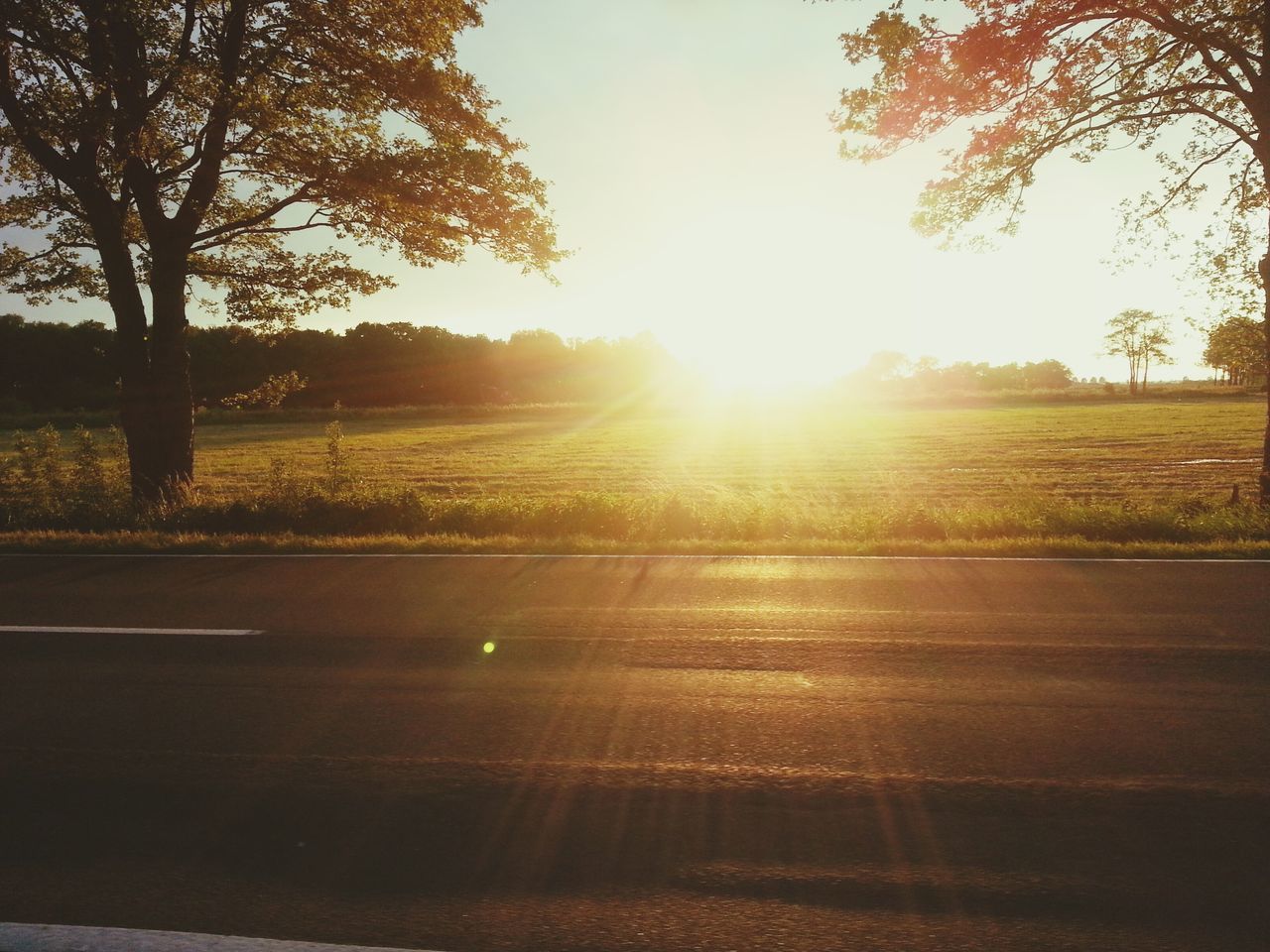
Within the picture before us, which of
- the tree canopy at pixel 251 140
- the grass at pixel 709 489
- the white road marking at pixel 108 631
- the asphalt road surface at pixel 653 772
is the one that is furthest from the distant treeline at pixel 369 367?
the asphalt road surface at pixel 653 772

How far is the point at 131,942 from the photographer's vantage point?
2420mm

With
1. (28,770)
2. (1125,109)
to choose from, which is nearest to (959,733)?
(28,770)

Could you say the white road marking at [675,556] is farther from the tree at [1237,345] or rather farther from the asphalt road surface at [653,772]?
the tree at [1237,345]

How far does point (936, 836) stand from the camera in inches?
115

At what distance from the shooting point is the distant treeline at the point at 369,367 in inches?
2874

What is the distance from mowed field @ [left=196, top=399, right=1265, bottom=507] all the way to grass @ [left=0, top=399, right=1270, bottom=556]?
0.19 meters

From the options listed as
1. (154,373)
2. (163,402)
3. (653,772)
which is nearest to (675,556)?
(653,772)

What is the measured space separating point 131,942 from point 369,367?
308 ft

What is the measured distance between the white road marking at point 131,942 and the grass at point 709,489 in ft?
21.9

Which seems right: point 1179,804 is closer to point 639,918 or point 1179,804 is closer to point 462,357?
point 639,918

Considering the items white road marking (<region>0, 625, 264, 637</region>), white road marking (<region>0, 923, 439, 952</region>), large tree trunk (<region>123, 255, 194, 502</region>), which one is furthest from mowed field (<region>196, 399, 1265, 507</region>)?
white road marking (<region>0, 923, 439, 952</region>)

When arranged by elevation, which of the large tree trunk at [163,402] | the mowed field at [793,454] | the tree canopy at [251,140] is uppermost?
the tree canopy at [251,140]

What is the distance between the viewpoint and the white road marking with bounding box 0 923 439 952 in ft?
7.86

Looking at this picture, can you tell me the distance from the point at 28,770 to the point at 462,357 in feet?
323
